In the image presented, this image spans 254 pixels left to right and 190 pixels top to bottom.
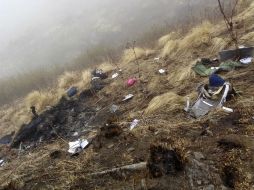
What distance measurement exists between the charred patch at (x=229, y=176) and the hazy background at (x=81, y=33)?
8.78 meters

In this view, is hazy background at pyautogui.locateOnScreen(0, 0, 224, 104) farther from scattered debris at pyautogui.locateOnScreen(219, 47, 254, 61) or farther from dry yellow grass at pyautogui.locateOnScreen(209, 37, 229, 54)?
scattered debris at pyautogui.locateOnScreen(219, 47, 254, 61)

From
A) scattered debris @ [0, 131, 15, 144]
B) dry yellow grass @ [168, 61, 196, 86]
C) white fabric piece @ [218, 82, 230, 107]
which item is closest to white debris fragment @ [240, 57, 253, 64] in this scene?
dry yellow grass @ [168, 61, 196, 86]

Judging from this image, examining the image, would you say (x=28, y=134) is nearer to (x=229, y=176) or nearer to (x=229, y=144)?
(x=229, y=144)

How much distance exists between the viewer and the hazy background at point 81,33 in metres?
13.6

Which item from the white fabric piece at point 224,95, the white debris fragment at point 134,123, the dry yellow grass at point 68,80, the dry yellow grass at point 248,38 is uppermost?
the white fabric piece at point 224,95

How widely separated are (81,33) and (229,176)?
17.1 meters

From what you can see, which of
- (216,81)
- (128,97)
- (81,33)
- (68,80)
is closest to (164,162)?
(216,81)

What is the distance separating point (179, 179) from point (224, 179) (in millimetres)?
397

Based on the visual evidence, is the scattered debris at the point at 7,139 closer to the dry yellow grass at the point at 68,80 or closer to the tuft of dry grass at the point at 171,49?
the dry yellow grass at the point at 68,80

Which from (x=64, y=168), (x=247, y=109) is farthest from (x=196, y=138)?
(x=64, y=168)

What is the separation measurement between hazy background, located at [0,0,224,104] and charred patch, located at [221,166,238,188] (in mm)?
8785

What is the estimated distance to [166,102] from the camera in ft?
17.6

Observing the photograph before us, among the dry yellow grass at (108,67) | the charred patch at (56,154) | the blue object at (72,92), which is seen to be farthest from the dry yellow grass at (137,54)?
the charred patch at (56,154)

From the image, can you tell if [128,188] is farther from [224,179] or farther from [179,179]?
[224,179]
